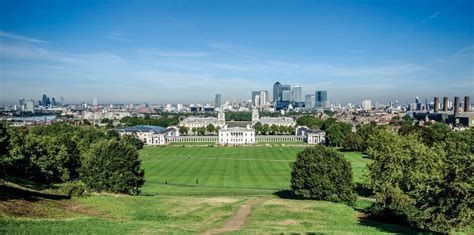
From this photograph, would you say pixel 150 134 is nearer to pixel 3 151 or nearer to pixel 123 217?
pixel 3 151

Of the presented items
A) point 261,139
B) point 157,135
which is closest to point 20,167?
point 157,135

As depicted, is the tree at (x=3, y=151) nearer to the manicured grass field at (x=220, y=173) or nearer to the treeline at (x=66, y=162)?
the treeline at (x=66, y=162)

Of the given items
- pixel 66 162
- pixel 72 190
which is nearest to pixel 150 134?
pixel 66 162

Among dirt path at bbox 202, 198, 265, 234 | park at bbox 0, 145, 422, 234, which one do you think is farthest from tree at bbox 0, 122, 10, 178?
dirt path at bbox 202, 198, 265, 234

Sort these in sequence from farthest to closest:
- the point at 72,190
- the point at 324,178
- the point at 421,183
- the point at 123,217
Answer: the point at 324,178 → the point at 72,190 → the point at 421,183 → the point at 123,217

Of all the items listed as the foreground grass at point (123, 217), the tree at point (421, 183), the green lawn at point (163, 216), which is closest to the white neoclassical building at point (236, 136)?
the tree at point (421, 183)

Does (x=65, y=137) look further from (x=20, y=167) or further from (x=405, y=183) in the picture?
(x=405, y=183)
